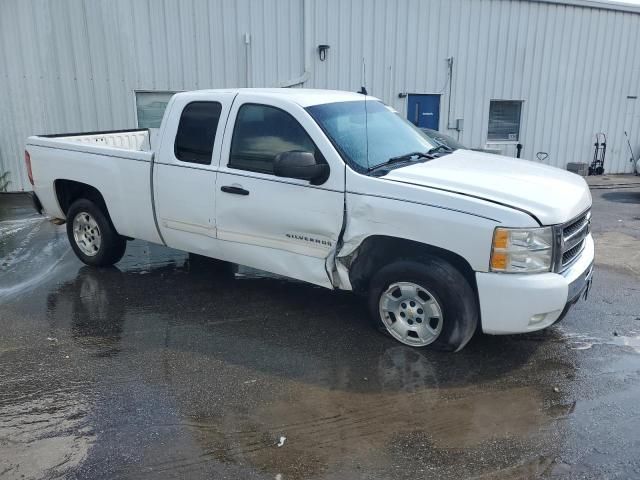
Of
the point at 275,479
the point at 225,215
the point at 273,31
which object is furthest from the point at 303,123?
the point at 273,31

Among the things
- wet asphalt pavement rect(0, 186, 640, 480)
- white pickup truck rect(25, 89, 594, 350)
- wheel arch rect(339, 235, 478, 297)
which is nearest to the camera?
wet asphalt pavement rect(0, 186, 640, 480)

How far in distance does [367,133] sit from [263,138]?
0.91 m

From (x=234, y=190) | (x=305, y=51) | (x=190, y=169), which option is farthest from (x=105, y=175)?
(x=305, y=51)

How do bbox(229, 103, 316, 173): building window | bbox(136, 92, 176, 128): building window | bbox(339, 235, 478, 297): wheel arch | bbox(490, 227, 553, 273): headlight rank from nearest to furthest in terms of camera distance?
bbox(490, 227, 553, 273): headlight, bbox(339, 235, 478, 297): wheel arch, bbox(229, 103, 316, 173): building window, bbox(136, 92, 176, 128): building window

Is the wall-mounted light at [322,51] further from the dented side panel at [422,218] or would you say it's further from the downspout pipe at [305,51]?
the dented side panel at [422,218]

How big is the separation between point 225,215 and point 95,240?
217 cm

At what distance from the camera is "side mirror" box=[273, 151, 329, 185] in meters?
4.16

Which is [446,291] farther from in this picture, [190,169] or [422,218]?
[190,169]

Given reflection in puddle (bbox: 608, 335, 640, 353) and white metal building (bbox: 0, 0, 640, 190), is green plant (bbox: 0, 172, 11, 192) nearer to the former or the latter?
white metal building (bbox: 0, 0, 640, 190)

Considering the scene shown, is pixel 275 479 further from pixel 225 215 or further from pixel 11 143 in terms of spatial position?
pixel 11 143

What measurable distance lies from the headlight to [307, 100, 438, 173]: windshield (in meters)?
1.20

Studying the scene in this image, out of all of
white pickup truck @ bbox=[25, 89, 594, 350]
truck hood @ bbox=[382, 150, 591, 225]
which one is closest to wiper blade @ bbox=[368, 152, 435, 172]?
white pickup truck @ bbox=[25, 89, 594, 350]

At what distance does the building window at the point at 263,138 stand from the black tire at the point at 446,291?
122 cm

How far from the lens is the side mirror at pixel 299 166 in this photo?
4.16 meters
